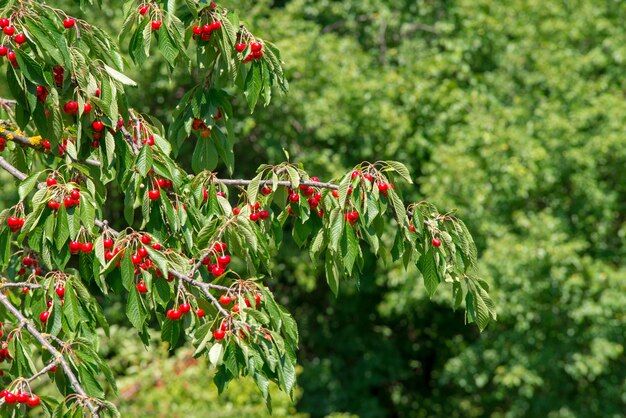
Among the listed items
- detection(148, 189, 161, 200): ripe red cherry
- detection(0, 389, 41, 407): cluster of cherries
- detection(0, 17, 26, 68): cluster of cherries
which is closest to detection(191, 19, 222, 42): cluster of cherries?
detection(148, 189, 161, 200): ripe red cherry

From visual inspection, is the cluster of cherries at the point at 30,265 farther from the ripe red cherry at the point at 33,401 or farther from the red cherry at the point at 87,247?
the ripe red cherry at the point at 33,401

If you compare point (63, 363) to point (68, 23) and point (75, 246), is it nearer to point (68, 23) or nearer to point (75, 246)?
point (75, 246)

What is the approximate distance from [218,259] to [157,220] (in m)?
0.27

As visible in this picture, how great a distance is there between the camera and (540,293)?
9258mm

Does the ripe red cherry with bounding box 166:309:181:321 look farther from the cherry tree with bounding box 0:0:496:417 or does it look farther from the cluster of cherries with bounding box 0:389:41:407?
the cluster of cherries with bounding box 0:389:41:407

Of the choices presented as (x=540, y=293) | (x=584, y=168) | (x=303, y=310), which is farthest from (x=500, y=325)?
(x=303, y=310)

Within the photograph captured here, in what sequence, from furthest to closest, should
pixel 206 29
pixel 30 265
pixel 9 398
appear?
pixel 30 265 < pixel 206 29 < pixel 9 398

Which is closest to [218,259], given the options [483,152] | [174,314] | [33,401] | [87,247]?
[174,314]

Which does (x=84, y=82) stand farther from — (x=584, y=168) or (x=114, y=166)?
(x=584, y=168)

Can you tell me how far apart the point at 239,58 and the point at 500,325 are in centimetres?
748

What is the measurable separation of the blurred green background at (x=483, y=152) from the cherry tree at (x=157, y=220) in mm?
4995

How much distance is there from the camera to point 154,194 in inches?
121

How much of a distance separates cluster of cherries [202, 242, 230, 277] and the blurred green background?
5.13m

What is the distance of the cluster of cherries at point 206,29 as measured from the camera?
3301 millimetres
